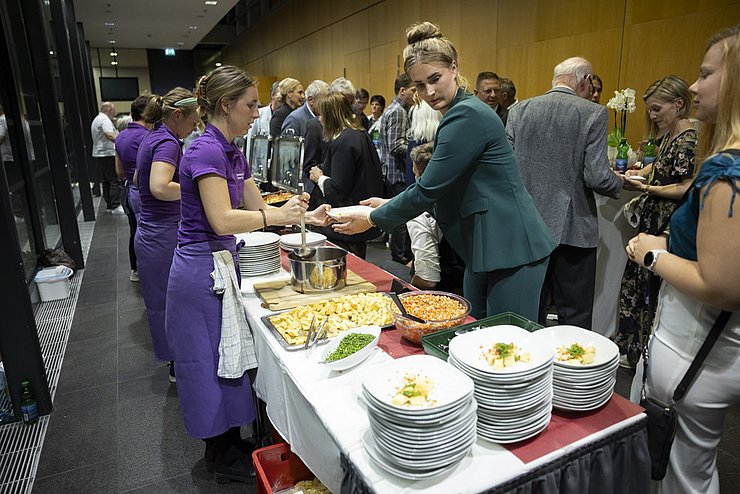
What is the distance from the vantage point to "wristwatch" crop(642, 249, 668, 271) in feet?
4.12

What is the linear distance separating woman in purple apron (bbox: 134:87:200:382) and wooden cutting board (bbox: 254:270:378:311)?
2.62 feet

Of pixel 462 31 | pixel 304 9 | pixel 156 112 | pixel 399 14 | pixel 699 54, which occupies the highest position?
pixel 304 9

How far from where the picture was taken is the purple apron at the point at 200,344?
1754mm

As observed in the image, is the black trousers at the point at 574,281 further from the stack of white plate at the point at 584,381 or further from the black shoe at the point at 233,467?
the black shoe at the point at 233,467

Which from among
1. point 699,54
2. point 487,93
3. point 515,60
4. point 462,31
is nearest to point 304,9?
point 462,31

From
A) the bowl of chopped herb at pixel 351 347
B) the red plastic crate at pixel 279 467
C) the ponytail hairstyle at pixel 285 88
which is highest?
the ponytail hairstyle at pixel 285 88

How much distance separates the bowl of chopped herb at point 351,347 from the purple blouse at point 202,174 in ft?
2.01

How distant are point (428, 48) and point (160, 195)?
Result: 149 cm

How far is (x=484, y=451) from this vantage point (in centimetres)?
108

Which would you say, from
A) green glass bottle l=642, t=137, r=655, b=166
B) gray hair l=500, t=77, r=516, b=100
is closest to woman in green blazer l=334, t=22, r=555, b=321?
green glass bottle l=642, t=137, r=655, b=166

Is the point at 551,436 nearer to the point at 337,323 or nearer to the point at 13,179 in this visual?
the point at 337,323

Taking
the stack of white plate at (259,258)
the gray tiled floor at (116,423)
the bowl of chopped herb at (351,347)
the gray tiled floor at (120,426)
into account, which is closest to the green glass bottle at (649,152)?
the gray tiled floor at (120,426)

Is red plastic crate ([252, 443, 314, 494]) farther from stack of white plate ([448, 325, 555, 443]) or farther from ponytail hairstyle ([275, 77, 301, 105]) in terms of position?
ponytail hairstyle ([275, 77, 301, 105])

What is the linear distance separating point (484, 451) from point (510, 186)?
891 mm
